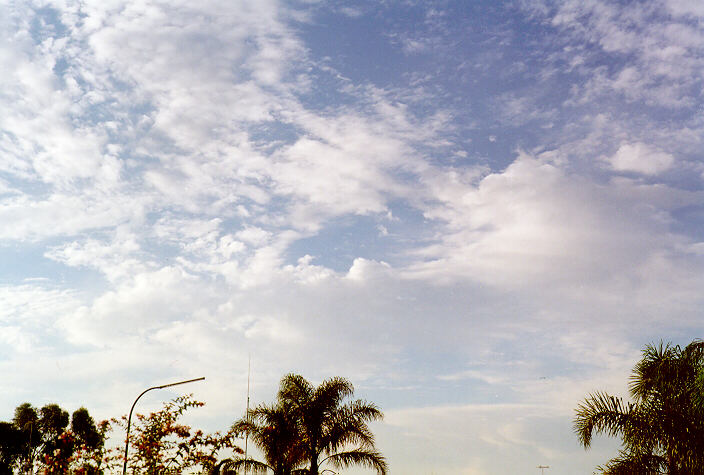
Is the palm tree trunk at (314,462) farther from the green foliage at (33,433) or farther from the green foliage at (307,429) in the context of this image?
the green foliage at (33,433)

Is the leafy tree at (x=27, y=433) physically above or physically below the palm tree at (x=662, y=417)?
above

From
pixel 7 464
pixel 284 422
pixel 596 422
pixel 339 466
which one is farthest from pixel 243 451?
Result: pixel 7 464

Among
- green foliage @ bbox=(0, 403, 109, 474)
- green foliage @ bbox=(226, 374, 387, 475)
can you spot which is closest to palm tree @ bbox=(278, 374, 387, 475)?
green foliage @ bbox=(226, 374, 387, 475)

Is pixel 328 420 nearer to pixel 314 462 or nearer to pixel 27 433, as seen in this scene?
pixel 314 462

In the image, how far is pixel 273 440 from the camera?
2855 cm

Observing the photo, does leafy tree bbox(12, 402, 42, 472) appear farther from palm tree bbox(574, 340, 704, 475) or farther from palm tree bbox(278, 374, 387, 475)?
palm tree bbox(574, 340, 704, 475)

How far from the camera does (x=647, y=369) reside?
22.1 metres

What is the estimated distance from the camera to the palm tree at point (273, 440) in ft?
92.0

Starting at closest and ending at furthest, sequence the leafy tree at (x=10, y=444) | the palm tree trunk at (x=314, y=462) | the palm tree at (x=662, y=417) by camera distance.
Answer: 1. the palm tree at (x=662, y=417)
2. the palm tree trunk at (x=314, y=462)
3. the leafy tree at (x=10, y=444)

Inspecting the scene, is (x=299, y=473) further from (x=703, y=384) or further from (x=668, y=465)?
(x=703, y=384)

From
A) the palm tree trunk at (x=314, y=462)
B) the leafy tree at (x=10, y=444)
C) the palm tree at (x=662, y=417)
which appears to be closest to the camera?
the palm tree at (x=662, y=417)

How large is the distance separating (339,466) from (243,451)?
4654 mm

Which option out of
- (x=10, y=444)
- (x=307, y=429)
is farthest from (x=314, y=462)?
(x=10, y=444)

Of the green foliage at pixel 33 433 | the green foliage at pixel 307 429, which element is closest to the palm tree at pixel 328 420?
the green foliage at pixel 307 429
